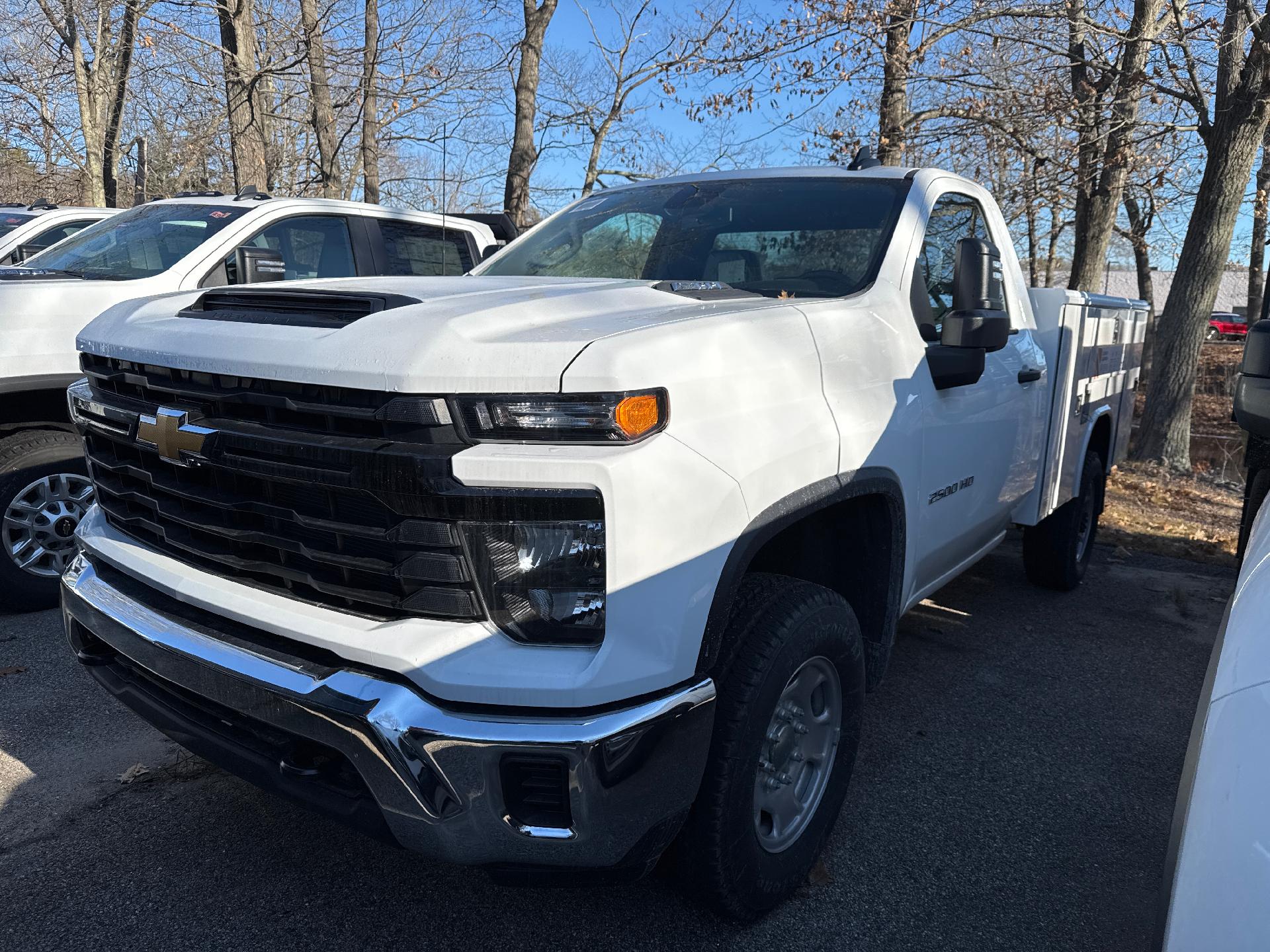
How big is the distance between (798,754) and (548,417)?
1302 millimetres

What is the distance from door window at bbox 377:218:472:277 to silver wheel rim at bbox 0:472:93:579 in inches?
91.7

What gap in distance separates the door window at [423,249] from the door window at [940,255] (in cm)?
339

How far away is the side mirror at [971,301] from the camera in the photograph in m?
3.05

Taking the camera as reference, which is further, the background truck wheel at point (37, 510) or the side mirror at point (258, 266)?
the background truck wheel at point (37, 510)

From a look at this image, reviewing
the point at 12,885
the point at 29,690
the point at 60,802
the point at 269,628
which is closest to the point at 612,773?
the point at 269,628

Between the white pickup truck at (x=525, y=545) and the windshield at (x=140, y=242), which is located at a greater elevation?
the windshield at (x=140, y=242)

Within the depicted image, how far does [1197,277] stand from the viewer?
10336mm

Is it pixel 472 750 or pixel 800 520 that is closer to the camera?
pixel 472 750

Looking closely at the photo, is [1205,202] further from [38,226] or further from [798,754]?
[38,226]

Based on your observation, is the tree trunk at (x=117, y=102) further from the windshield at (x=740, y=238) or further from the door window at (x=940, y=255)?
the door window at (x=940, y=255)

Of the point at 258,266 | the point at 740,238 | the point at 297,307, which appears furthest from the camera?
the point at 258,266

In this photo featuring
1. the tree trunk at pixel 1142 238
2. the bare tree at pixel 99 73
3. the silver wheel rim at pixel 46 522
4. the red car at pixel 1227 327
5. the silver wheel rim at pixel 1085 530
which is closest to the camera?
the silver wheel rim at pixel 46 522

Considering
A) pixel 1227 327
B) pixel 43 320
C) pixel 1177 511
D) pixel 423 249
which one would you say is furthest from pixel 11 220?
pixel 1227 327

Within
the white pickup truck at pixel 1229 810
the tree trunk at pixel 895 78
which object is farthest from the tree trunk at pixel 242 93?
the white pickup truck at pixel 1229 810
